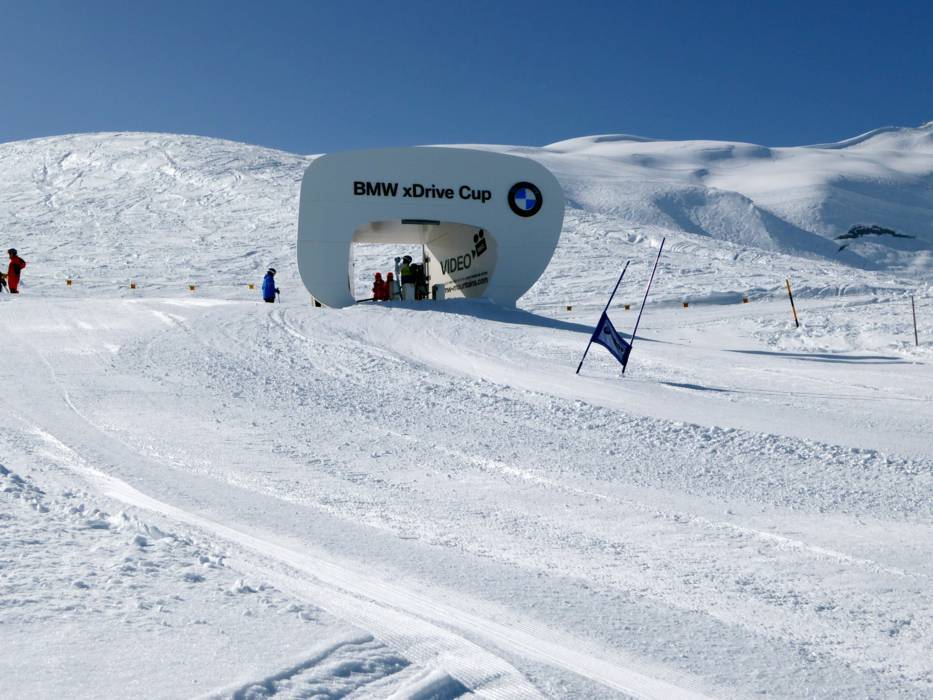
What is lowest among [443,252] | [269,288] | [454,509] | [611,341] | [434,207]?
[454,509]

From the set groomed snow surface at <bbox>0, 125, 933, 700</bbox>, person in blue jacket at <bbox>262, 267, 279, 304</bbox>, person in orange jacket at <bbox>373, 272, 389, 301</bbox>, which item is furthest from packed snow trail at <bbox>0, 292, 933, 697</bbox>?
person in blue jacket at <bbox>262, 267, 279, 304</bbox>

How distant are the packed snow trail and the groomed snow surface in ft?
0.08

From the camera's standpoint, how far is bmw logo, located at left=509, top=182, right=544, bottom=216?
20.2 metres

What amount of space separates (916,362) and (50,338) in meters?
13.1

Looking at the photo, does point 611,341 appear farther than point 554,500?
Yes

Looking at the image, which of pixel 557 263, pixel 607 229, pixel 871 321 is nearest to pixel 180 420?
pixel 871 321

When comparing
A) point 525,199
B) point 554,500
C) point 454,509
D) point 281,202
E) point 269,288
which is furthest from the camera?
point 281,202

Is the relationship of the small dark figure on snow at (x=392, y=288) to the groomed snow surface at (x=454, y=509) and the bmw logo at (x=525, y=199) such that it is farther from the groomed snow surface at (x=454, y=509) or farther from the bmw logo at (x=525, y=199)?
the groomed snow surface at (x=454, y=509)

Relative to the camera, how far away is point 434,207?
19.7m

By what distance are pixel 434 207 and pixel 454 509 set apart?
1529 cm

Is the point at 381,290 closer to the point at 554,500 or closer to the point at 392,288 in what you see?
the point at 392,288

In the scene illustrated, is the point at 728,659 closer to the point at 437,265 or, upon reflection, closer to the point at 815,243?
the point at 437,265

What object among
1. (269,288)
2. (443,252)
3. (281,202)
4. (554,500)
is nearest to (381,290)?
(269,288)

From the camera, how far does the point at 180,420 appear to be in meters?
7.62
